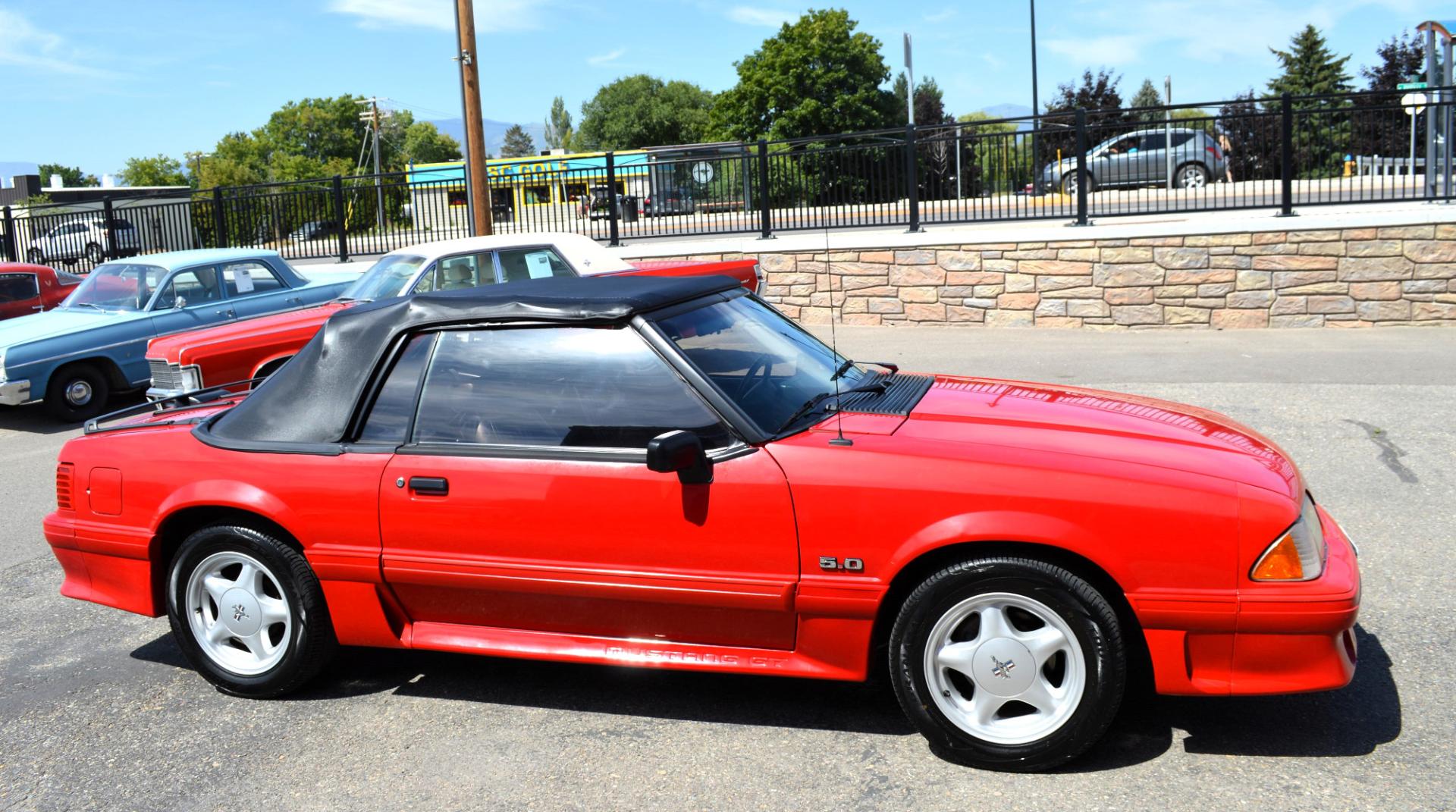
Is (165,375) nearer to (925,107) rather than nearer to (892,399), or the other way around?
(892,399)

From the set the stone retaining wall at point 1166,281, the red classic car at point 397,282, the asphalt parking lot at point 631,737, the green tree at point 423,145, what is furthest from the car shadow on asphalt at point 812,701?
the green tree at point 423,145

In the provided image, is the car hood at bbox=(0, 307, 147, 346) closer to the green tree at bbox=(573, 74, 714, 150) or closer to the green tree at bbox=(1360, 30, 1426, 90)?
the green tree at bbox=(1360, 30, 1426, 90)

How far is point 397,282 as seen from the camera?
1033 centimetres

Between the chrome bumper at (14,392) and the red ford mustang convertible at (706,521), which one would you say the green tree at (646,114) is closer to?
the chrome bumper at (14,392)

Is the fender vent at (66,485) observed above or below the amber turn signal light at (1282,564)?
above

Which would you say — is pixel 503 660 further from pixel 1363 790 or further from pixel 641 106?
pixel 641 106

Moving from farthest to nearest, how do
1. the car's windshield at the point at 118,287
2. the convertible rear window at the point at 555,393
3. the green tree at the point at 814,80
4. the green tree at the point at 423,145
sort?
the green tree at the point at 423,145 < the green tree at the point at 814,80 < the car's windshield at the point at 118,287 < the convertible rear window at the point at 555,393

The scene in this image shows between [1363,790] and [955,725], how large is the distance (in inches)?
44.1

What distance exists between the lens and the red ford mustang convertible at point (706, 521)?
3.40 meters

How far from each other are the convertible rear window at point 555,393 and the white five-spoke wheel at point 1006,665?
93cm

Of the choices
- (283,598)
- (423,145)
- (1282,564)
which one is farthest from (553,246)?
(423,145)

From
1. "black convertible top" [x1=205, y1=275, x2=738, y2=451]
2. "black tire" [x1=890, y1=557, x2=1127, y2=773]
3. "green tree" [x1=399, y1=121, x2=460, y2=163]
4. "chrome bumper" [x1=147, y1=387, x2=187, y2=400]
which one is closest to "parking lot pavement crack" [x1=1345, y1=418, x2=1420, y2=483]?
"black tire" [x1=890, y1=557, x2=1127, y2=773]

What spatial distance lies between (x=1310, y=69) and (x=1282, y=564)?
47.5m

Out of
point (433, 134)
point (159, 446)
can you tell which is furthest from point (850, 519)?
point (433, 134)
